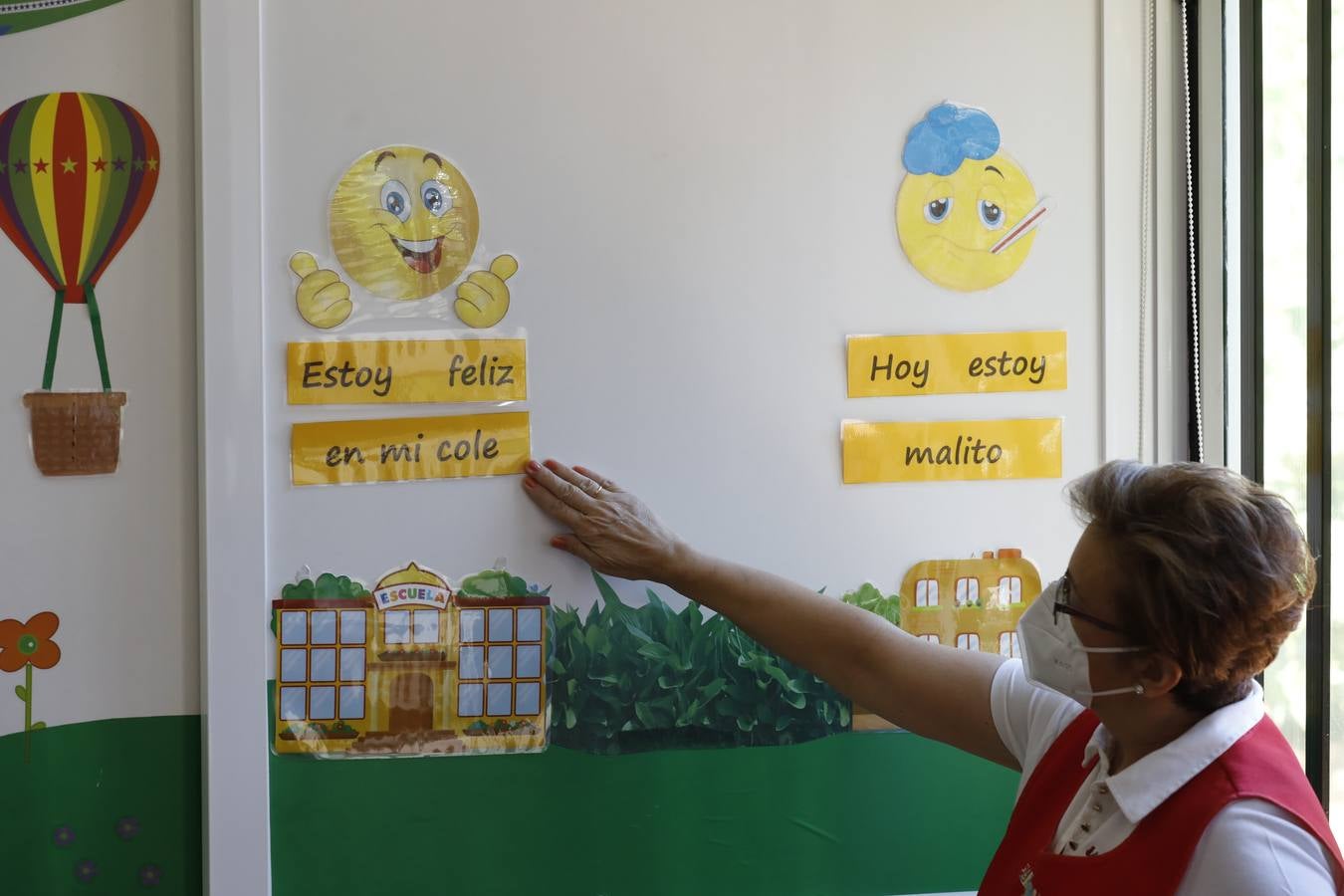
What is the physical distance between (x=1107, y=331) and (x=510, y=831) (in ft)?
3.34

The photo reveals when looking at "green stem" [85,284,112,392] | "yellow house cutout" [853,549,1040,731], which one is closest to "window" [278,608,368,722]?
"green stem" [85,284,112,392]

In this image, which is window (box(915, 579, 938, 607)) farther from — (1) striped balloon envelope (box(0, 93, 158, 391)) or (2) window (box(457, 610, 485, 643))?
(1) striped balloon envelope (box(0, 93, 158, 391))

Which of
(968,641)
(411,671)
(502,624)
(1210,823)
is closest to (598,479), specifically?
(502,624)

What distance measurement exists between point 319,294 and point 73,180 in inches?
12.2

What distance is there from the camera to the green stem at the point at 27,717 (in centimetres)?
126

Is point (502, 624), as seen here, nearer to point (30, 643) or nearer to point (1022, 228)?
point (30, 643)

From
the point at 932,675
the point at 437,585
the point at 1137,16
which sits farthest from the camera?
the point at 1137,16

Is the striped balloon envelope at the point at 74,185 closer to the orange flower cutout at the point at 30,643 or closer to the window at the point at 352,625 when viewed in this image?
the orange flower cutout at the point at 30,643

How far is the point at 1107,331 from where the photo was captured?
1.45 metres

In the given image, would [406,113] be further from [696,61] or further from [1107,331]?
[1107,331]

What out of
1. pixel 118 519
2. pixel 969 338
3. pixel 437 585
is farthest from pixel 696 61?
pixel 118 519

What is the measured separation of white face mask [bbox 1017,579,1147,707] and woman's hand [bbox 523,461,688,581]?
0.43 m

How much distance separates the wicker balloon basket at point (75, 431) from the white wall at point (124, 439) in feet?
0.04

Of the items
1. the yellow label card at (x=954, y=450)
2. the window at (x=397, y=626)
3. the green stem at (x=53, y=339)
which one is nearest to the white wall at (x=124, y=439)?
the green stem at (x=53, y=339)
